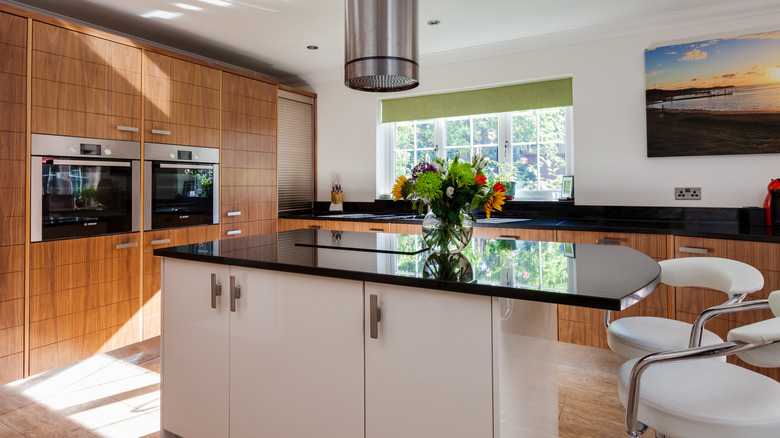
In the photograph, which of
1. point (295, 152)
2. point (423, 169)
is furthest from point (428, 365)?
point (295, 152)

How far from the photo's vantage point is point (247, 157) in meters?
4.16

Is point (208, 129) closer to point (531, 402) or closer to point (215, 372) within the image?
point (215, 372)

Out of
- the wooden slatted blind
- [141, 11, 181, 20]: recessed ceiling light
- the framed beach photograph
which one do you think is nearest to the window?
the framed beach photograph

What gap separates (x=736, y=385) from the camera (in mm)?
1170

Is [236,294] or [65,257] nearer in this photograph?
[236,294]

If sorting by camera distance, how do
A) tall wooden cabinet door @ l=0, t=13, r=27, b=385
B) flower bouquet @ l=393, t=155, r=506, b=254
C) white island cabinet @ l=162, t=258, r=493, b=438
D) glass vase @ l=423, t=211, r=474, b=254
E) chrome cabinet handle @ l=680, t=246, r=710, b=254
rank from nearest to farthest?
1. white island cabinet @ l=162, t=258, r=493, b=438
2. flower bouquet @ l=393, t=155, r=506, b=254
3. glass vase @ l=423, t=211, r=474, b=254
4. tall wooden cabinet door @ l=0, t=13, r=27, b=385
5. chrome cabinet handle @ l=680, t=246, r=710, b=254

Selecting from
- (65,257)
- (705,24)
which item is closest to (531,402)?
(65,257)

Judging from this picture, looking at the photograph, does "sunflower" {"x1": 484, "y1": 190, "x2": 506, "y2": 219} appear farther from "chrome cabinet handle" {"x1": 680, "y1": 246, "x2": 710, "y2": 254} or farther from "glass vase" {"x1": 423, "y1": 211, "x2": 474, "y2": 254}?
"chrome cabinet handle" {"x1": 680, "y1": 246, "x2": 710, "y2": 254}

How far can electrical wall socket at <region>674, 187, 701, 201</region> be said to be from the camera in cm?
325

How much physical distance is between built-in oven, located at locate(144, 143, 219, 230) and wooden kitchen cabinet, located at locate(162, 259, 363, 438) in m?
1.64

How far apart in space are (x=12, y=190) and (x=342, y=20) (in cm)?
241

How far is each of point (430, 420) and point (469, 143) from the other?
333 cm

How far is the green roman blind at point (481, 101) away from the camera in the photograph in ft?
12.5

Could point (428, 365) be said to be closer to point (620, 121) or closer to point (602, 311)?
point (602, 311)
